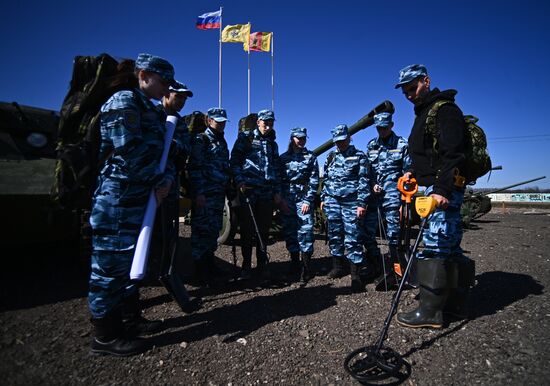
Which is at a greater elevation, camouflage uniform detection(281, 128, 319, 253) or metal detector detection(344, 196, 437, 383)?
camouflage uniform detection(281, 128, 319, 253)

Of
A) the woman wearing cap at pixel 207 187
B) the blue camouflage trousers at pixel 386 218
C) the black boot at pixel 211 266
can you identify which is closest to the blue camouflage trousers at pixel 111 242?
the woman wearing cap at pixel 207 187

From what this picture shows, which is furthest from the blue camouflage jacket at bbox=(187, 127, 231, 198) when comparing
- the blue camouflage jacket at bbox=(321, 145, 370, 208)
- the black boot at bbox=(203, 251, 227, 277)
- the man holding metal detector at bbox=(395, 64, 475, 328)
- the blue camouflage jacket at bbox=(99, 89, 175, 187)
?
the man holding metal detector at bbox=(395, 64, 475, 328)

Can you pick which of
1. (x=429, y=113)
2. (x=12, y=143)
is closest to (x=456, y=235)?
(x=429, y=113)

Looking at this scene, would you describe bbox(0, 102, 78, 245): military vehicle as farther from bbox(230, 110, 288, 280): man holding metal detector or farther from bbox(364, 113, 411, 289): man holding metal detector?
bbox(364, 113, 411, 289): man holding metal detector

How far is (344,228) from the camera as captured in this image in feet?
14.2

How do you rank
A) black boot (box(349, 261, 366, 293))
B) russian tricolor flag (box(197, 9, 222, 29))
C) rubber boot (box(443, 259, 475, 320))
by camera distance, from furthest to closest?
russian tricolor flag (box(197, 9, 222, 29)) < black boot (box(349, 261, 366, 293)) < rubber boot (box(443, 259, 475, 320))

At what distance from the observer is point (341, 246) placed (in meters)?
4.39

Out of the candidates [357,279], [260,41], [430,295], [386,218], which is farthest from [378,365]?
[260,41]

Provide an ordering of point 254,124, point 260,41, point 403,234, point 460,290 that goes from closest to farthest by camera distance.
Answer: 1. point 460,290
2. point 403,234
3. point 254,124
4. point 260,41

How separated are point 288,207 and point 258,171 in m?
0.75

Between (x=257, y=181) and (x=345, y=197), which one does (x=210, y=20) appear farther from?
(x=345, y=197)

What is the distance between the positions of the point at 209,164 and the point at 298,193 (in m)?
1.47

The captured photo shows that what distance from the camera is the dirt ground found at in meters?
2.00

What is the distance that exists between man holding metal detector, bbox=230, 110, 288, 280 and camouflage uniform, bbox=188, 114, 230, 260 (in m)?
0.23
